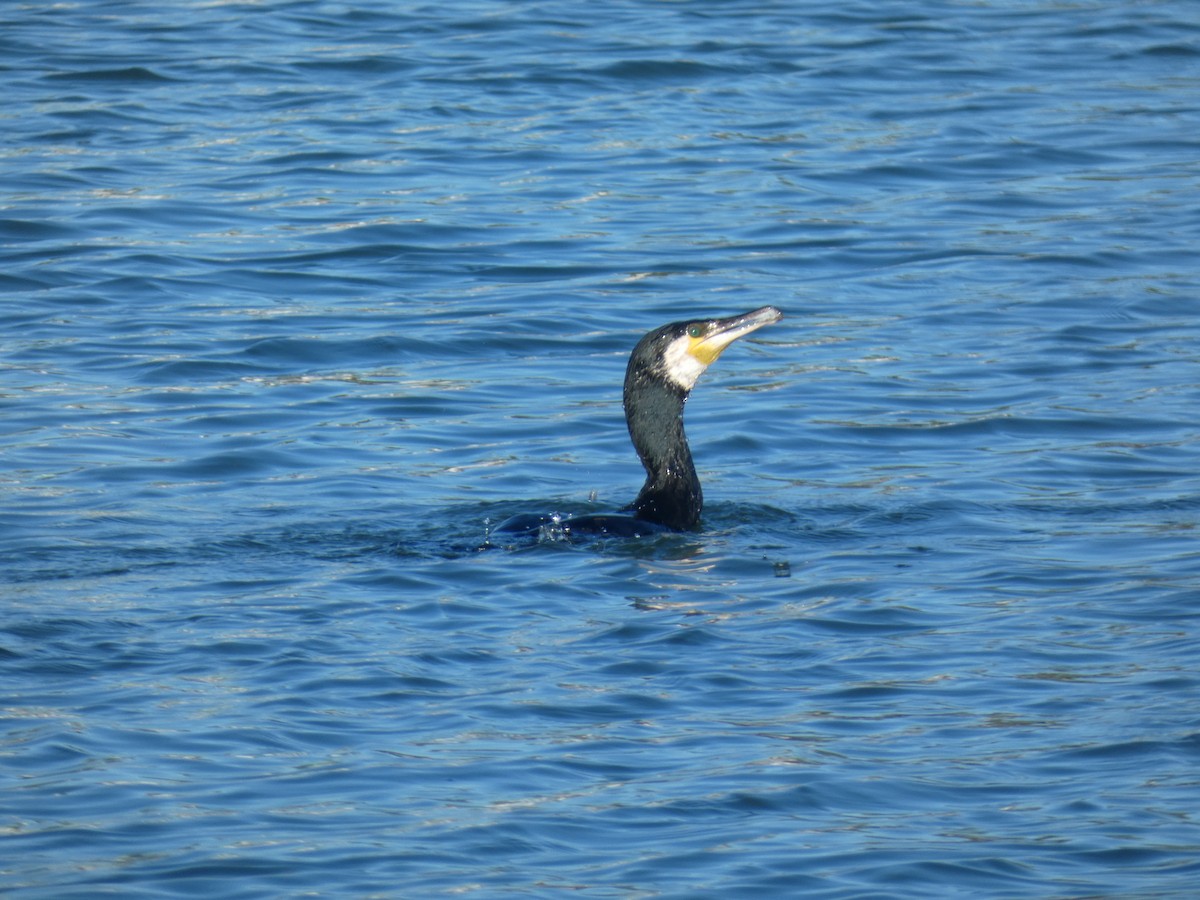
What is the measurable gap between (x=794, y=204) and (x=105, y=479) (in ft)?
24.5

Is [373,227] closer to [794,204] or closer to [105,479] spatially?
[794,204]

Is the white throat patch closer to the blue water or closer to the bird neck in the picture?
the bird neck

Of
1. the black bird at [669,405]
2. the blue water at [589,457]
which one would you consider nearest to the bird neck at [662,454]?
the black bird at [669,405]

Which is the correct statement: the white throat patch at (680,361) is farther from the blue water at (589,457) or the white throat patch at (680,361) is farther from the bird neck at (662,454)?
the blue water at (589,457)

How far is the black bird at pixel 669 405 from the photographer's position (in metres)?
9.43

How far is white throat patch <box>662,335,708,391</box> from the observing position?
9641mm

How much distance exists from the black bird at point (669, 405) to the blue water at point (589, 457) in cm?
34

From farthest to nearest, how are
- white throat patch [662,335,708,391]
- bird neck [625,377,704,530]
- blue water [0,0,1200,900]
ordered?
white throat patch [662,335,708,391] → bird neck [625,377,704,530] → blue water [0,0,1200,900]

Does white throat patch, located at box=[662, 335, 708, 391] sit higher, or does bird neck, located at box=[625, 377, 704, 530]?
white throat patch, located at box=[662, 335, 708, 391]

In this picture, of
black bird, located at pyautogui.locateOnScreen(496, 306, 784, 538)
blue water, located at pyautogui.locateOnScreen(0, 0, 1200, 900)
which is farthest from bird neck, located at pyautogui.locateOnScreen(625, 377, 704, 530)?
blue water, located at pyautogui.locateOnScreen(0, 0, 1200, 900)

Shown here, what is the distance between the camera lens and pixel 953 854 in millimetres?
5707

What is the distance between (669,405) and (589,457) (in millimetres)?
1273

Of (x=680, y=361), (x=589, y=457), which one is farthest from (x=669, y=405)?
(x=589, y=457)

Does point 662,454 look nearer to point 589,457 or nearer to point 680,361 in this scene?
point 680,361
